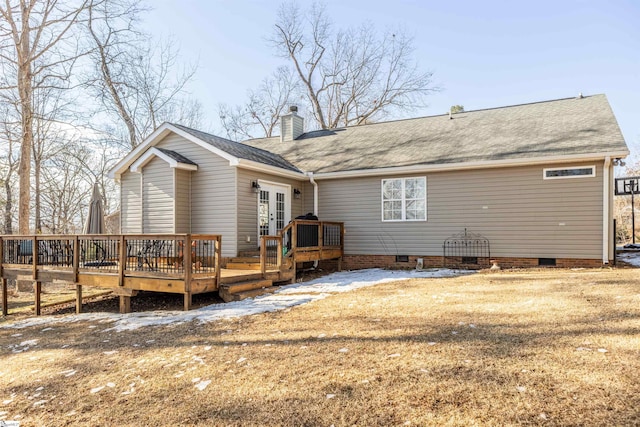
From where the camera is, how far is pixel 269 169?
1038 cm

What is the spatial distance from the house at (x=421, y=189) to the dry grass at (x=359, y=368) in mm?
4239

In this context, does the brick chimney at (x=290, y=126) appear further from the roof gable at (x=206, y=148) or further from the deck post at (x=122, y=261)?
the deck post at (x=122, y=261)

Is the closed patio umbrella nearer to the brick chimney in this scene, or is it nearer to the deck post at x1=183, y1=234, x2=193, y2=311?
the deck post at x1=183, y1=234, x2=193, y2=311

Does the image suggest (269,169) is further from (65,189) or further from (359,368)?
(65,189)

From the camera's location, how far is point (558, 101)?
12.5 metres

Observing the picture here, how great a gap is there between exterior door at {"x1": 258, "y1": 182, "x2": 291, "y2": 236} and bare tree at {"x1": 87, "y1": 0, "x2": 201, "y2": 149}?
27.2 ft

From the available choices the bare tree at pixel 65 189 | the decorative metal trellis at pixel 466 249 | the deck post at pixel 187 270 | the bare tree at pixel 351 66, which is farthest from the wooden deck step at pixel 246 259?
the bare tree at pixel 351 66

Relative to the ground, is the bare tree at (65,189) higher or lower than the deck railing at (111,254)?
higher

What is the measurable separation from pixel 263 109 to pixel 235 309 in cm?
2304

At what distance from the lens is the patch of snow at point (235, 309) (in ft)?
19.3

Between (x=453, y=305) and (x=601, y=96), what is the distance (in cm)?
1044

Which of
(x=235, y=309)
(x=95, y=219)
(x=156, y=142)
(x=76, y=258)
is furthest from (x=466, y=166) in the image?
(x=95, y=219)

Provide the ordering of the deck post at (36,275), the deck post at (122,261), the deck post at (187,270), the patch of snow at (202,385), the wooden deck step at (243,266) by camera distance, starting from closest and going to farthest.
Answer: the patch of snow at (202,385)
the deck post at (187,270)
the deck post at (122,261)
the deck post at (36,275)
the wooden deck step at (243,266)

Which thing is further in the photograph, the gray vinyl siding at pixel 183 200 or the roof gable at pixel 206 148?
the gray vinyl siding at pixel 183 200
